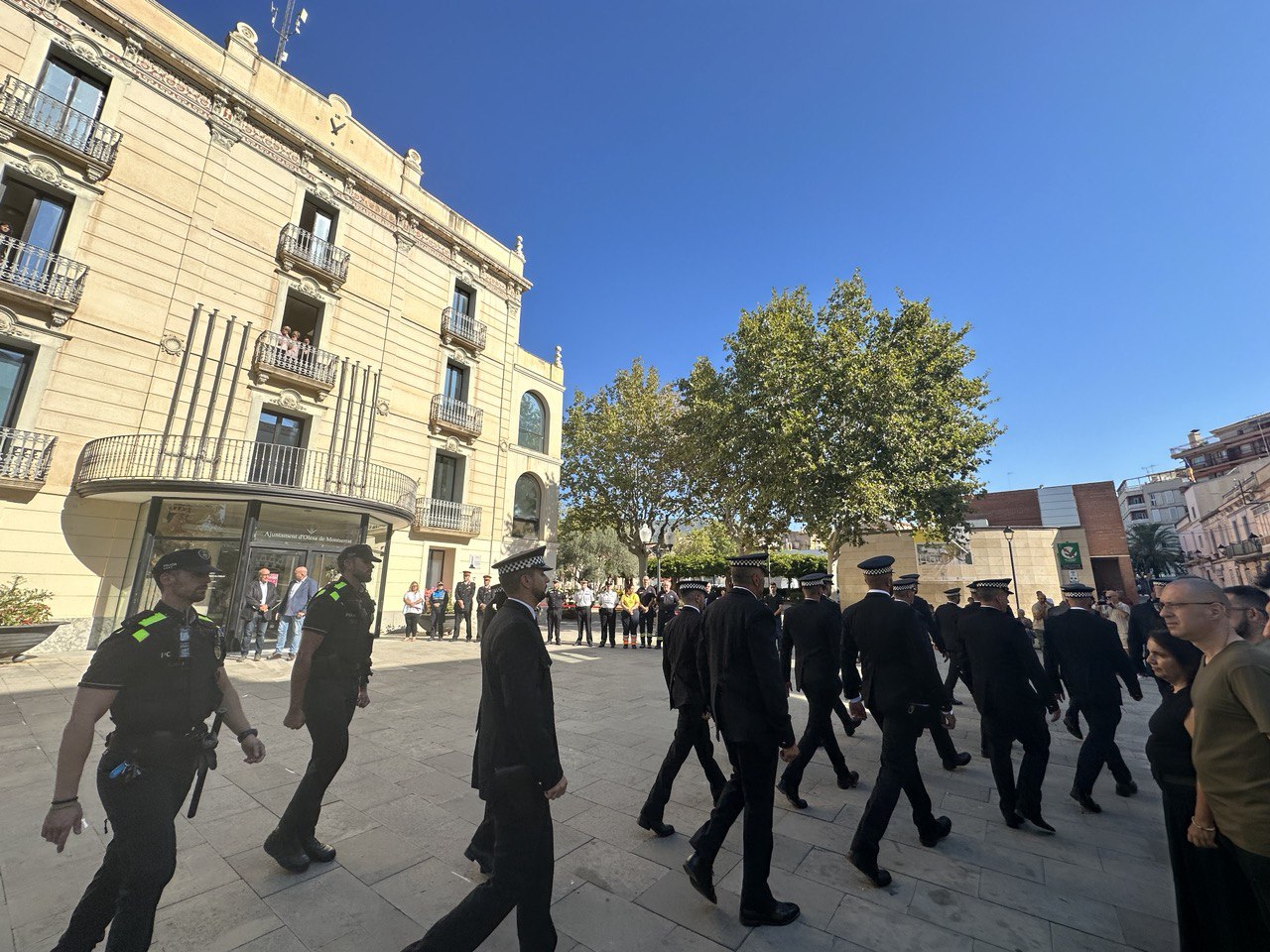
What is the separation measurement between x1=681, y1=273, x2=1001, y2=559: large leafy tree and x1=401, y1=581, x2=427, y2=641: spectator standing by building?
11922 millimetres

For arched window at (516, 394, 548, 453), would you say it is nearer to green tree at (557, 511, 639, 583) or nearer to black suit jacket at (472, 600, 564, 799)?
green tree at (557, 511, 639, 583)

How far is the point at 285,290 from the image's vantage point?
15289mm

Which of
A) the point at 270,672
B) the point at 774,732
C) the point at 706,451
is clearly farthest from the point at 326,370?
the point at 774,732

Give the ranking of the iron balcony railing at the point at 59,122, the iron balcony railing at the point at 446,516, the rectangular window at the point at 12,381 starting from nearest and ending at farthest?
the rectangular window at the point at 12,381 < the iron balcony railing at the point at 59,122 < the iron balcony railing at the point at 446,516

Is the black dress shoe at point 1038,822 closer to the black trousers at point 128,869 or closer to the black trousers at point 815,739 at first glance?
the black trousers at point 815,739

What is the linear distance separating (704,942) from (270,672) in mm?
10208

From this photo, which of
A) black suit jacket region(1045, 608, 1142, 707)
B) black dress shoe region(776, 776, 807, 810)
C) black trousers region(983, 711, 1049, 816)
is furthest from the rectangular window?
black suit jacket region(1045, 608, 1142, 707)

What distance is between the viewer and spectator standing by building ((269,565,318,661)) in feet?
36.7

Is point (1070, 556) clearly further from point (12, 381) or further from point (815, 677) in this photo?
point (12, 381)

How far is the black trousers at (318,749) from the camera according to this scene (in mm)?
3268

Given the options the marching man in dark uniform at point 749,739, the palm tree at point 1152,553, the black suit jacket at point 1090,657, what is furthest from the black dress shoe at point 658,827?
the palm tree at point 1152,553

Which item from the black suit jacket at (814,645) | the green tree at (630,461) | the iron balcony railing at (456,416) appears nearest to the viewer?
the black suit jacket at (814,645)

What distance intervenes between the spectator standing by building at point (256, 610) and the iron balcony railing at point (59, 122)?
10.3 m

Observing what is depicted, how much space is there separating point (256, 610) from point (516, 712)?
1213 centimetres
